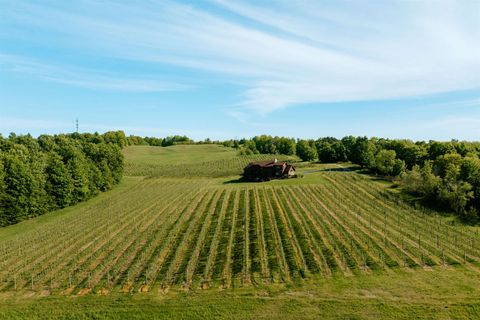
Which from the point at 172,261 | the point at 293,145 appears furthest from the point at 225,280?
the point at 293,145

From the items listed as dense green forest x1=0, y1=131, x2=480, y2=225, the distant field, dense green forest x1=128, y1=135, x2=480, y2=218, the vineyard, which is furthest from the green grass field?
the distant field

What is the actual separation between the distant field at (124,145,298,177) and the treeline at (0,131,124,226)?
22.3 metres

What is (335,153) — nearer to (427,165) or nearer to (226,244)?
(427,165)

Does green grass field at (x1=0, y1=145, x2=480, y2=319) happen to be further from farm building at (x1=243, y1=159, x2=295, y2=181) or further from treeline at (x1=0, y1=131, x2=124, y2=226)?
farm building at (x1=243, y1=159, x2=295, y2=181)

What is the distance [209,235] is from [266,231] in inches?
289

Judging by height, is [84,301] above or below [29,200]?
below

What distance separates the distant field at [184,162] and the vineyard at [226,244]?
40.5 meters

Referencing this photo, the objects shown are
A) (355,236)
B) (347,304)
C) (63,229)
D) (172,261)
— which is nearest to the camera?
(347,304)

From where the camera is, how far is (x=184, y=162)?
5650 inches

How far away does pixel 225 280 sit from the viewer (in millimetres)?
31219

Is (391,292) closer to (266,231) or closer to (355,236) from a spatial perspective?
(355,236)

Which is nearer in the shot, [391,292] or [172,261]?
[391,292]

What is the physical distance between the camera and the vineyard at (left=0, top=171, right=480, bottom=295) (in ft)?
106

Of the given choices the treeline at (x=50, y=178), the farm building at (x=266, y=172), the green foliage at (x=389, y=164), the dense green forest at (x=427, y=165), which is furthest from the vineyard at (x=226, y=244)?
the green foliage at (x=389, y=164)
